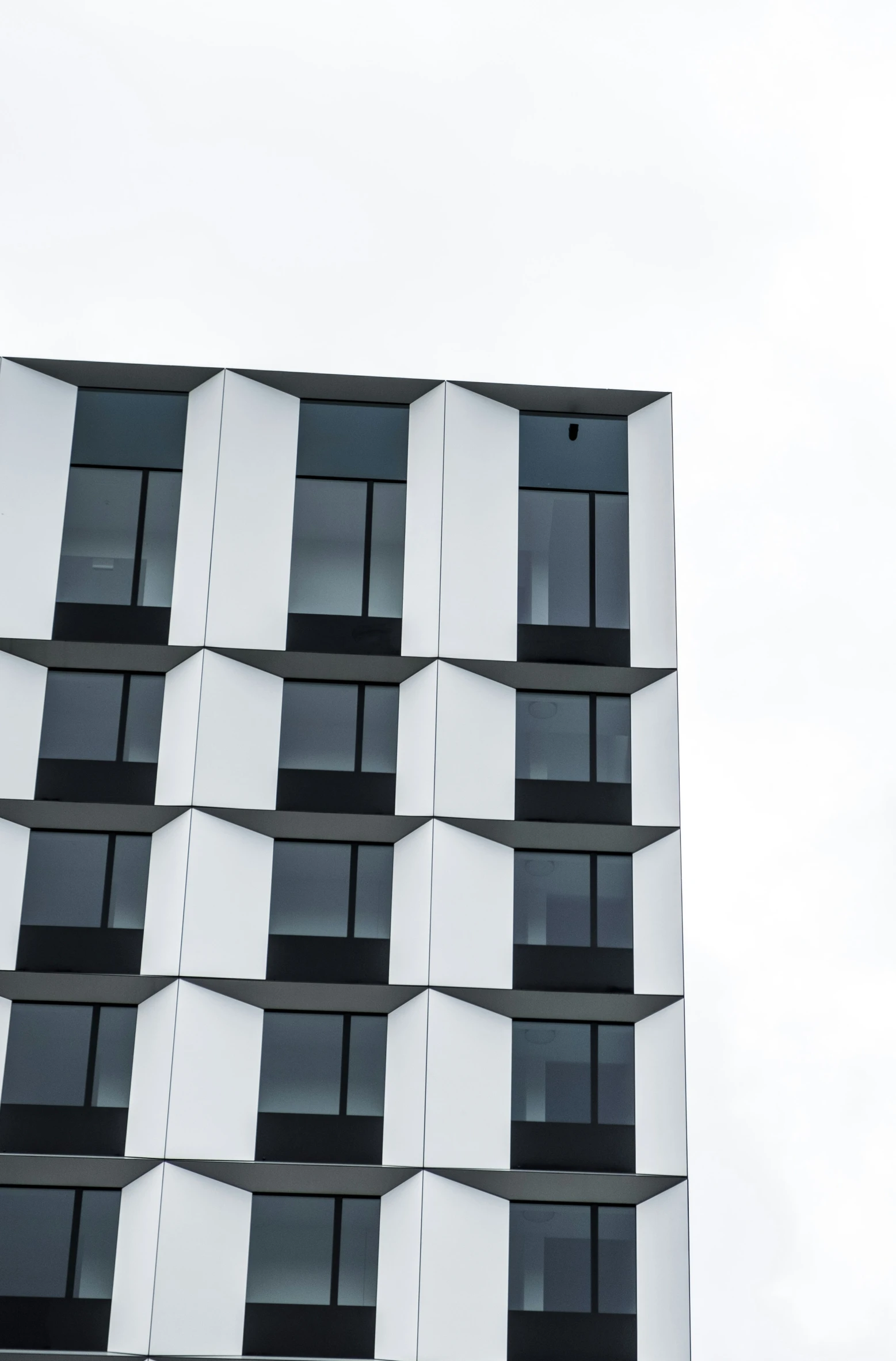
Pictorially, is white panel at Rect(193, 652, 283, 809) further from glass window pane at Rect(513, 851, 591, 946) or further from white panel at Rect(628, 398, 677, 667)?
white panel at Rect(628, 398, 677, 667)

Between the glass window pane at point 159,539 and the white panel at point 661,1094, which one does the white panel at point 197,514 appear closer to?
the glass window pane at point 159,539

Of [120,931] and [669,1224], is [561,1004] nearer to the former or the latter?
[669,1224]

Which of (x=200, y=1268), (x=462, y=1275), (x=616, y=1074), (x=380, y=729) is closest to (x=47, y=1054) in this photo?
(x=200, y=1268)

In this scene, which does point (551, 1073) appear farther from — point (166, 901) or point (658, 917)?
point (166, 901)

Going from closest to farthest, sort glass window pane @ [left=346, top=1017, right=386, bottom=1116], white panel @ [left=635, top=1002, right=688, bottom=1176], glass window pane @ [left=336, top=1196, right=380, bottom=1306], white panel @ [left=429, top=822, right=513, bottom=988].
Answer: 1. glass window pane @ [left=336, top=1196, right=380, bottom=1306]
2. white panel @ [left=635, top=1002, right=688, bottom=1176]
3. glass window pane @ [left=346, top=1017, right=386, bottom=1116]
4. white panel @ [left=429, top=822, right=513, bottom=988]

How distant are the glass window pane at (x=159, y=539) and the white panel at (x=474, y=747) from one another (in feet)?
15.0

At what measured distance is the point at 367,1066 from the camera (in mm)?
22531

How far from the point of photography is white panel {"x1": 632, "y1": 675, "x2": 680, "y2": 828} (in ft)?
76.4

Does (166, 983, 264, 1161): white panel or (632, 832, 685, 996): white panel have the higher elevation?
(632, 832, 685, 996): white panel

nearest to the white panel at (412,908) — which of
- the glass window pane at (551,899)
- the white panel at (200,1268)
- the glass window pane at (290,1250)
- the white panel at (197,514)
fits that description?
the glass window pane at (551,899)

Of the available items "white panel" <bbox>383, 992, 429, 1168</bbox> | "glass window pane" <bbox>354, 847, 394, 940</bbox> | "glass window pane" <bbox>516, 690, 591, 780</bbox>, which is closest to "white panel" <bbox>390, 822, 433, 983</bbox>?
"glass window pane" <bbox>354, 847, 394, 940</bbox>

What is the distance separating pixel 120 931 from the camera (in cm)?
2289

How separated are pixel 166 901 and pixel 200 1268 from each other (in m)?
5.00

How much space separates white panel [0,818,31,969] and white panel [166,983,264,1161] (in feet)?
8.74
